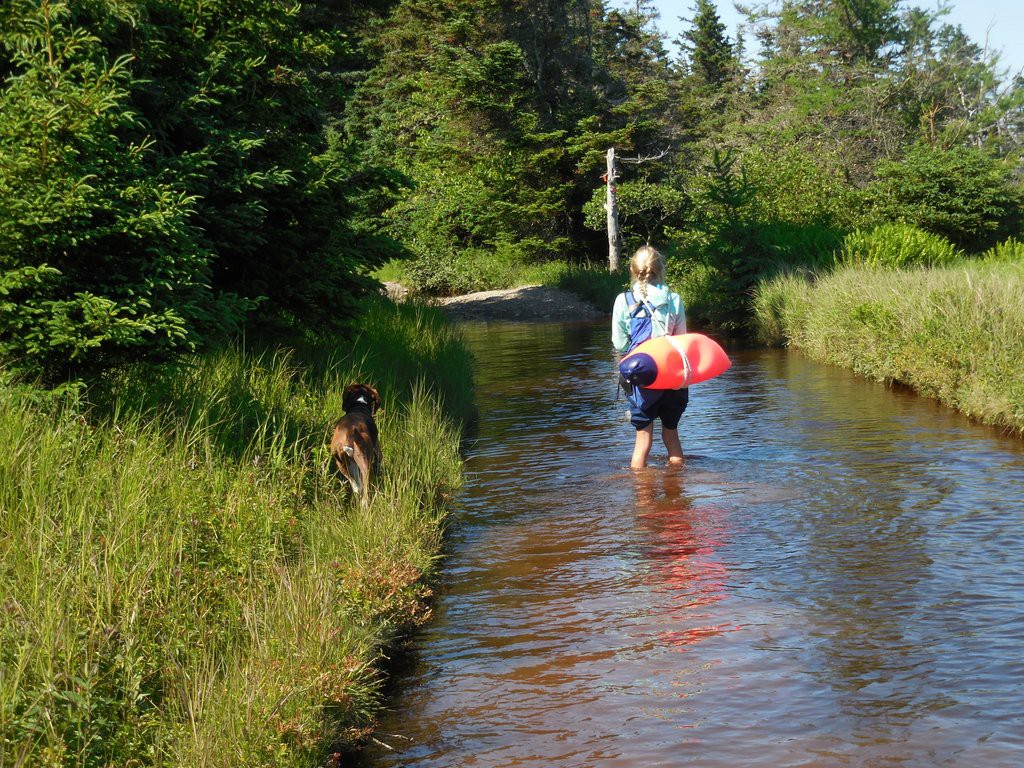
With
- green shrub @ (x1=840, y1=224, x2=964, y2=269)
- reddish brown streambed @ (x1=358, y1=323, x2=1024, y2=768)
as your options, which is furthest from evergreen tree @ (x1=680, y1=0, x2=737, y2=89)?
reddish brown streambed @ (x1=358, y1=323, x2=1024, y2=768)

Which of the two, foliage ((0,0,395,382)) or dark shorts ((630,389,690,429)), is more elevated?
foliage ((0,0,395,382))

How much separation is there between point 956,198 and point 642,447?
2137 centimetres

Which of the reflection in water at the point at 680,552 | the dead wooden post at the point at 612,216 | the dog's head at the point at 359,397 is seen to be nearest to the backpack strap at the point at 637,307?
the reflection in water at the point at 680,552

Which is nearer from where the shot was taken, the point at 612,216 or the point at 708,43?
the point at 612,216

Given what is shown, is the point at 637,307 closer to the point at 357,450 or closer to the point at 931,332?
the point at 357,450

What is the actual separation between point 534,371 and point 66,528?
1322 cm

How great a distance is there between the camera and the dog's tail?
7.00m

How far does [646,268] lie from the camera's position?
29.2ft

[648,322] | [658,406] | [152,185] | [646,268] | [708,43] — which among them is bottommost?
[658,406]

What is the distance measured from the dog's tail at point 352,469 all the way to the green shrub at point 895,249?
1578 cm

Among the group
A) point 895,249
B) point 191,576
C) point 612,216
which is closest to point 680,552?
point 191,576

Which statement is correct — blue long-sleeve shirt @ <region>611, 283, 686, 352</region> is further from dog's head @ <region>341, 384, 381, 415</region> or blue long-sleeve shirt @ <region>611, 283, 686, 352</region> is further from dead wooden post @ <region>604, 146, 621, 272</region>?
dead wooden post @ <region>604, 146, 621, 272</region>

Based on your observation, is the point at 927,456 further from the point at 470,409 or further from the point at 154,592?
the point at 154,592

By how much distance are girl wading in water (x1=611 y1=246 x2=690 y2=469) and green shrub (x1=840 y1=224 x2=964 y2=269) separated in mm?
12675
